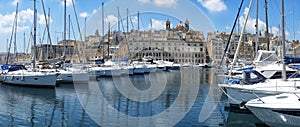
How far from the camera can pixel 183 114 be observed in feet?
50.7

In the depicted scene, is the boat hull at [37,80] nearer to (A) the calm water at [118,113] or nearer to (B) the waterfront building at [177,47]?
(A) the calm water at [118,113]

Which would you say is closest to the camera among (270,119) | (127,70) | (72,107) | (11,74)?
(270,119)

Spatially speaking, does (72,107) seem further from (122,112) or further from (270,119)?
(270,119)

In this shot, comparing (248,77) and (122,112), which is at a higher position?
(248,77)

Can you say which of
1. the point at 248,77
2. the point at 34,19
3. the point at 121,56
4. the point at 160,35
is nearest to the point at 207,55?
the point at 160,35

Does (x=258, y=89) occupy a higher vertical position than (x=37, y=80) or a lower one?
higher

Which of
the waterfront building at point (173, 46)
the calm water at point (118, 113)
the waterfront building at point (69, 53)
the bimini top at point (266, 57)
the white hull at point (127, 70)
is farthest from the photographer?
the waterfront building at point (173, 46)

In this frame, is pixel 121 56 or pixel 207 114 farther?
pixel 121 56

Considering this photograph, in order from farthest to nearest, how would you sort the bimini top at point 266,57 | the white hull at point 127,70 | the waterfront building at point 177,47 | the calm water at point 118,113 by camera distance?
the waterfront building at point 177,47, the white hull at point 127,70, the bimini top at point 266,57, the calm water at point 118,113

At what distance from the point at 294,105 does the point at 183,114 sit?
5.92m

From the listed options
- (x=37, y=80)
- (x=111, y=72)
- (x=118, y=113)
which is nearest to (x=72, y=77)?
(x=37, y=80)

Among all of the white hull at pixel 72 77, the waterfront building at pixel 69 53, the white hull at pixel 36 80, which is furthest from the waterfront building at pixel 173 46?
the white hull at pixel 36 80

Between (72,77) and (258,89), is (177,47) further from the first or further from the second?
(258,89)

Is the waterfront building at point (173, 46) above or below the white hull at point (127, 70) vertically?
above
